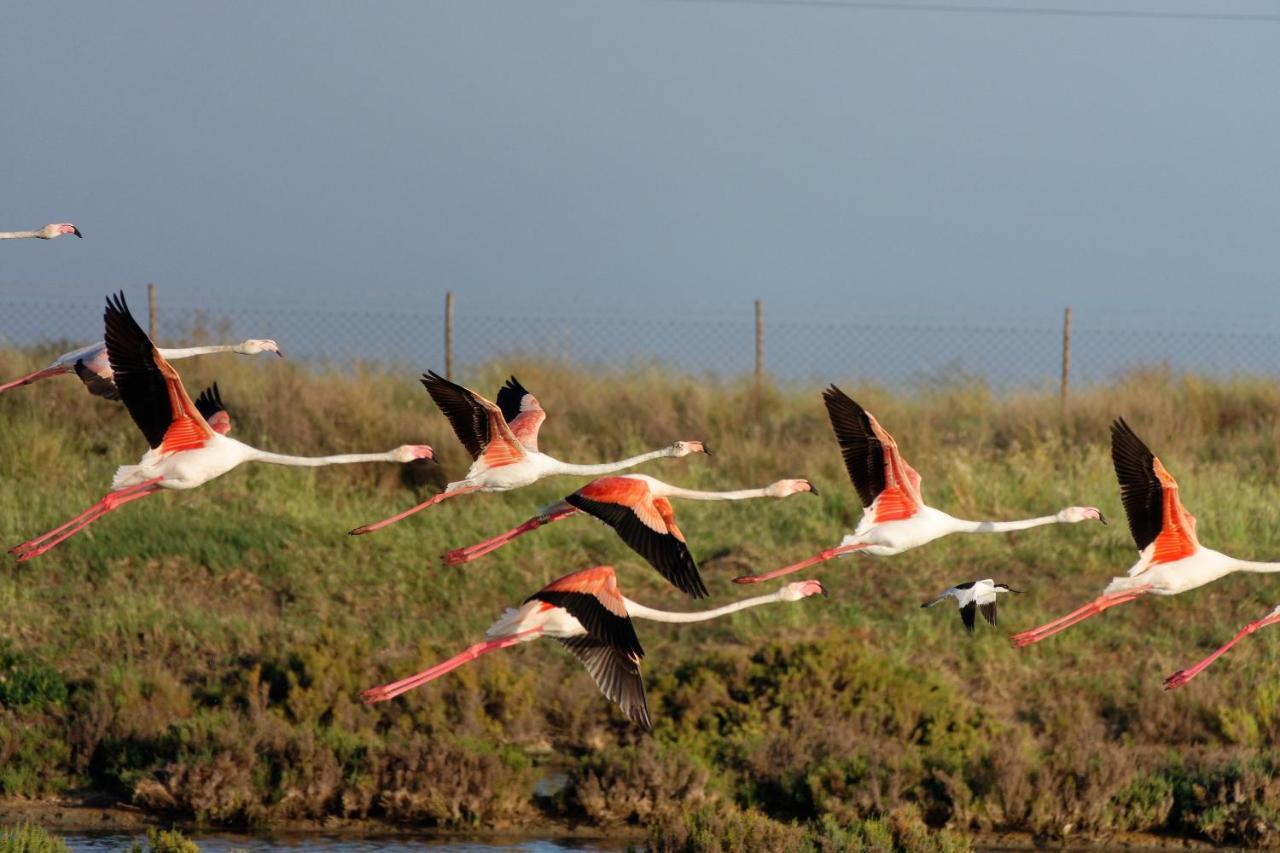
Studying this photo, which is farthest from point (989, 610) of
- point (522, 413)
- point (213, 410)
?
point (213, 410)

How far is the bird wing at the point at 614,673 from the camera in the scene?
360 inches

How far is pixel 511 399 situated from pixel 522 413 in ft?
1.36

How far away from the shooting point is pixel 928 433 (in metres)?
23.3

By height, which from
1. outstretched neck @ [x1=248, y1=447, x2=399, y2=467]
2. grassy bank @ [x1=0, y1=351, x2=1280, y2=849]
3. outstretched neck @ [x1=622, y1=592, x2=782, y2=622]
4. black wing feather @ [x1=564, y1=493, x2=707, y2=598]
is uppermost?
outstretched neck @ [x1=248, y1=447, x2=399, y2=467]

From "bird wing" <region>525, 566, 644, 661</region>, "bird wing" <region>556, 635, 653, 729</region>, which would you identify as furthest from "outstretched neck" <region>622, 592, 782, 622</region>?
"bird wing" <region>525, 566, 644, 661</region>

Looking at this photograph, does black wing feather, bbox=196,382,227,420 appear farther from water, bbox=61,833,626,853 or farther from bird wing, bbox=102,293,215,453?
water, bbox=61,833,626,853

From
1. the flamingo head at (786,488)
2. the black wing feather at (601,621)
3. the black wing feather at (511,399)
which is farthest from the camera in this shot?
the black wing feather at (511,399)

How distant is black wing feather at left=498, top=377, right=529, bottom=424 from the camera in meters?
10.7

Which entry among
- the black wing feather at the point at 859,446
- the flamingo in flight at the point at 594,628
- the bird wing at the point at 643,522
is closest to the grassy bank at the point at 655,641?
the flamingo in flight at the point at 594,628

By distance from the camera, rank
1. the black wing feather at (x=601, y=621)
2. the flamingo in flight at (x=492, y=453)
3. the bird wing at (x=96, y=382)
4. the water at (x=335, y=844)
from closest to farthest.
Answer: the black wing feather at (x=601, y=621) < the flamingo in flight at (x=492, y=453) < the bird wing at (x=96, y=382) < the water at (x=335, y=844)

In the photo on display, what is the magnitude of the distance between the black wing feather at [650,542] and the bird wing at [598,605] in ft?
1.12

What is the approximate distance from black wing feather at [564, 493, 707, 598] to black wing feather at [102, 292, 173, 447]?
1866mm

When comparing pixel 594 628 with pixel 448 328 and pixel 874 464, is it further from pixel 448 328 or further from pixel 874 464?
pixel 448 328

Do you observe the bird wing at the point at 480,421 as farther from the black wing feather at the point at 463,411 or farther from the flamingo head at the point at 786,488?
the flamingo head at the point at 786,488
